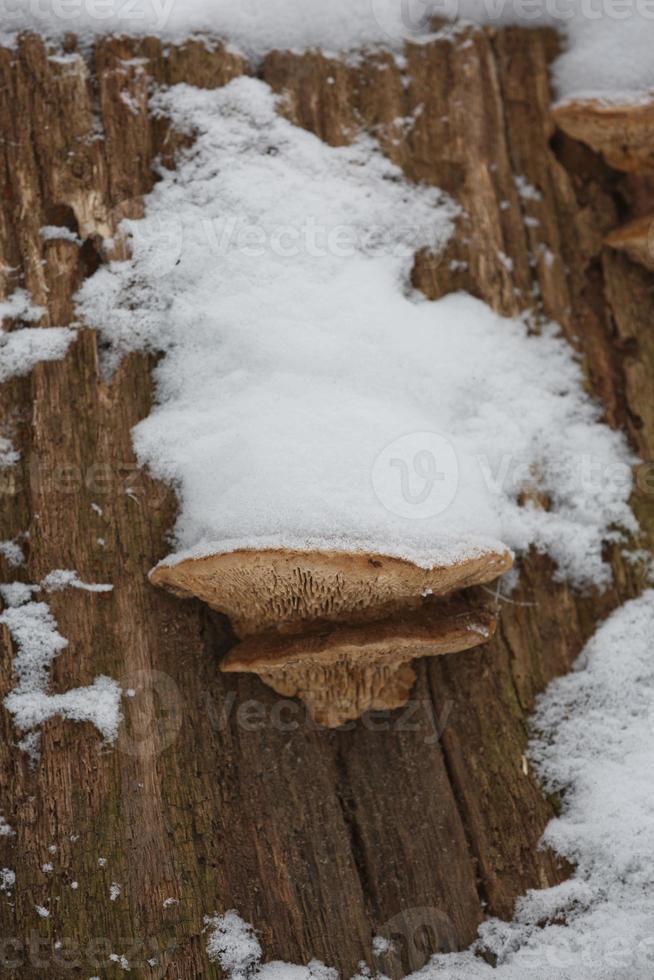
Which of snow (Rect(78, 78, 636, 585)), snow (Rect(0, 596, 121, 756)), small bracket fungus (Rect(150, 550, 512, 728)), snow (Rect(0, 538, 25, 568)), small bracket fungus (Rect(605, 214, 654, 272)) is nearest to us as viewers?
small bracket fungus (Rect(150, 550, 512, 728))

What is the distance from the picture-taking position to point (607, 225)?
3.42 metres

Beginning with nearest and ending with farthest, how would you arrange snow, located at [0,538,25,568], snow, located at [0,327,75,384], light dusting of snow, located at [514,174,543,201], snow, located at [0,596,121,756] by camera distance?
snow, located at [0,596,121,756] < snow, located at [0,538,25,568] < snow, located at [0,327,75,384] < light dusting of snow, located at [514,174,543,201]

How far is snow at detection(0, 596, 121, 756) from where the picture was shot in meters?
2.60

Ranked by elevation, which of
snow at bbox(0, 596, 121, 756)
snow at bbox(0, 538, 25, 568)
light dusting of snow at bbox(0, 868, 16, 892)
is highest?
snow at bbox(0, 538, 25, 568)

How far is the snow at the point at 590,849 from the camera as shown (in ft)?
8.24

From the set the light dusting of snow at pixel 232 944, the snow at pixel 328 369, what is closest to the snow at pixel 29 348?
the snow at pixel 328 369

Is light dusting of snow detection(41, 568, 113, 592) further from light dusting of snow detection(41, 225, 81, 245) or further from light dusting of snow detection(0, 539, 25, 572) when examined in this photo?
light dusting of snow detection(41, 225, 81, 245)

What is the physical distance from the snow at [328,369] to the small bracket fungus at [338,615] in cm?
10

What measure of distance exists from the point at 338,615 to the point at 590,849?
1034 mm

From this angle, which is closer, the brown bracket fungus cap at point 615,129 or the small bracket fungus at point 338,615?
the small bracket fungus at point 338,615

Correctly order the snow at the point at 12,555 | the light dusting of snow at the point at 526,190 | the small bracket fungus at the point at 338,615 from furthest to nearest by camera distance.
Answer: the light dusting of snow at the point at 526,190 → the snow at the point at 12,555 → the small bracket fungus at the point at 338,615

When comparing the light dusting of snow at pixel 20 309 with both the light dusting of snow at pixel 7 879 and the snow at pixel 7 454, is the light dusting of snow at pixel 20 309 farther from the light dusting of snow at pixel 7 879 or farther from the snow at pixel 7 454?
the light dusting of snow at pixel 7 879

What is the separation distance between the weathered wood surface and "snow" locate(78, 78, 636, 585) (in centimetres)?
10

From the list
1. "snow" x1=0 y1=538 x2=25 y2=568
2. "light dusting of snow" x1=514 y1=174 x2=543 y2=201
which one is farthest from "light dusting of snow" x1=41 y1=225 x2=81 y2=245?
"light dusting of snow" x1=514 y1=174 x2=543 y2=201
